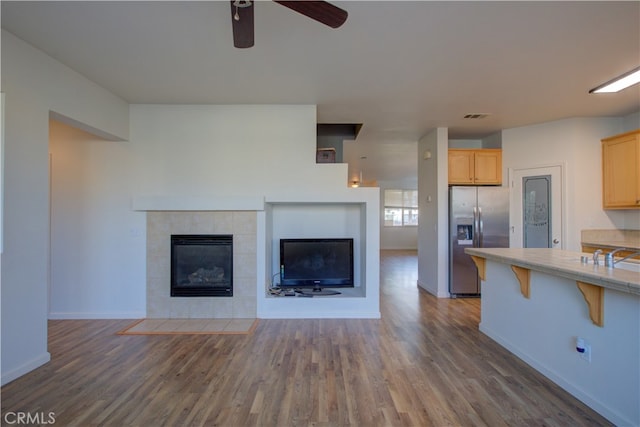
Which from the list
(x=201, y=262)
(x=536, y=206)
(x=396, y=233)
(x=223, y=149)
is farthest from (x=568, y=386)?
(x=396, y=233)

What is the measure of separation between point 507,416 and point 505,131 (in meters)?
4.29

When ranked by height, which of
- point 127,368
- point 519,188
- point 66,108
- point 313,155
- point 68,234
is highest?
point 66,108

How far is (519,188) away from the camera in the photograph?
191 inches

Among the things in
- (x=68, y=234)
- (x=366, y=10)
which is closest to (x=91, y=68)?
(x=68, y=234)

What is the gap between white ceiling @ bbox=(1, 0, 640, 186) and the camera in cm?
208

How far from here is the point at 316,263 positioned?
406 centimetres

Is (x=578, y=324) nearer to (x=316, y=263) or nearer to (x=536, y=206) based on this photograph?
(x=316, y=263)

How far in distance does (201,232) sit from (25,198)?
1.65 m

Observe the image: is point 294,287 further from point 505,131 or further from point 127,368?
point 505,131

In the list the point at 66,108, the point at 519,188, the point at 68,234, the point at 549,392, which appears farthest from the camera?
the point at 519,188

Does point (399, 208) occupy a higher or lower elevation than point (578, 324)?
higher

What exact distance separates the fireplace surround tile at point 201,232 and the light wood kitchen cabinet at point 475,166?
3.28 m

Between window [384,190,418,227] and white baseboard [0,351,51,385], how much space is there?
10.8 meters

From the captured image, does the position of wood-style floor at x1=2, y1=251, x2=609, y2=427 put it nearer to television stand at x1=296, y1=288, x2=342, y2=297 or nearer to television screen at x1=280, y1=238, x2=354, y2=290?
television stand at x1=296, y1=288, x2=342, y2=297
